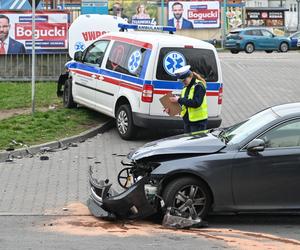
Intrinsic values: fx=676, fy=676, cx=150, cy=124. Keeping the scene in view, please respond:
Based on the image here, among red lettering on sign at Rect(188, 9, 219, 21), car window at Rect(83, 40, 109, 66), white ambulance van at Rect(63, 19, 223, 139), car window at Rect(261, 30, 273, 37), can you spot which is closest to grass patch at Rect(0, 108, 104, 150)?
white ambulance van at Rect(63, 19, 223, 139)

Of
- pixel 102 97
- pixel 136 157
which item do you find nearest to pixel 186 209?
pixel 136 157

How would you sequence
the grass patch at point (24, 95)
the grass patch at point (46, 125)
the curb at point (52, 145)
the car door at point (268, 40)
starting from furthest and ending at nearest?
the car door at point (268, 40) → the grass patch at point (24, 95) → the grass patch at point (46, 125) → the curb at point (52, 145)

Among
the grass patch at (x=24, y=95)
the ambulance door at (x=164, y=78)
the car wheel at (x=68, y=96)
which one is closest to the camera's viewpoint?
the ambulance door at (x=164, y=78)

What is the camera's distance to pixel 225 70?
21500mm

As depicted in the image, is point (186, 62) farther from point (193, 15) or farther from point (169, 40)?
point (193, 15)

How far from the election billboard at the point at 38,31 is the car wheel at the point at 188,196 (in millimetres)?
12957

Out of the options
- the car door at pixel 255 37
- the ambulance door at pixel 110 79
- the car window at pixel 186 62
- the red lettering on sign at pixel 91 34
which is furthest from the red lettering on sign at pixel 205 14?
the car window at pixel 186 62

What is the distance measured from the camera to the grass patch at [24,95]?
1625 cm

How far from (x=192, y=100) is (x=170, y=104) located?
2.06 metres

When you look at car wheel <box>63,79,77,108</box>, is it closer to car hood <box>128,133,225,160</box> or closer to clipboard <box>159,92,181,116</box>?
clipboard <box>159,92,181,116</box>

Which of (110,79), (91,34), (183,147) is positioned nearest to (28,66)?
(91,34)

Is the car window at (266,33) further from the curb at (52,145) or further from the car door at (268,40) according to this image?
the curb at (52,145)

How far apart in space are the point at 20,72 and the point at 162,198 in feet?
43.7

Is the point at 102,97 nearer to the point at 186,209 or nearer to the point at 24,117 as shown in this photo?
the point at 24,117
